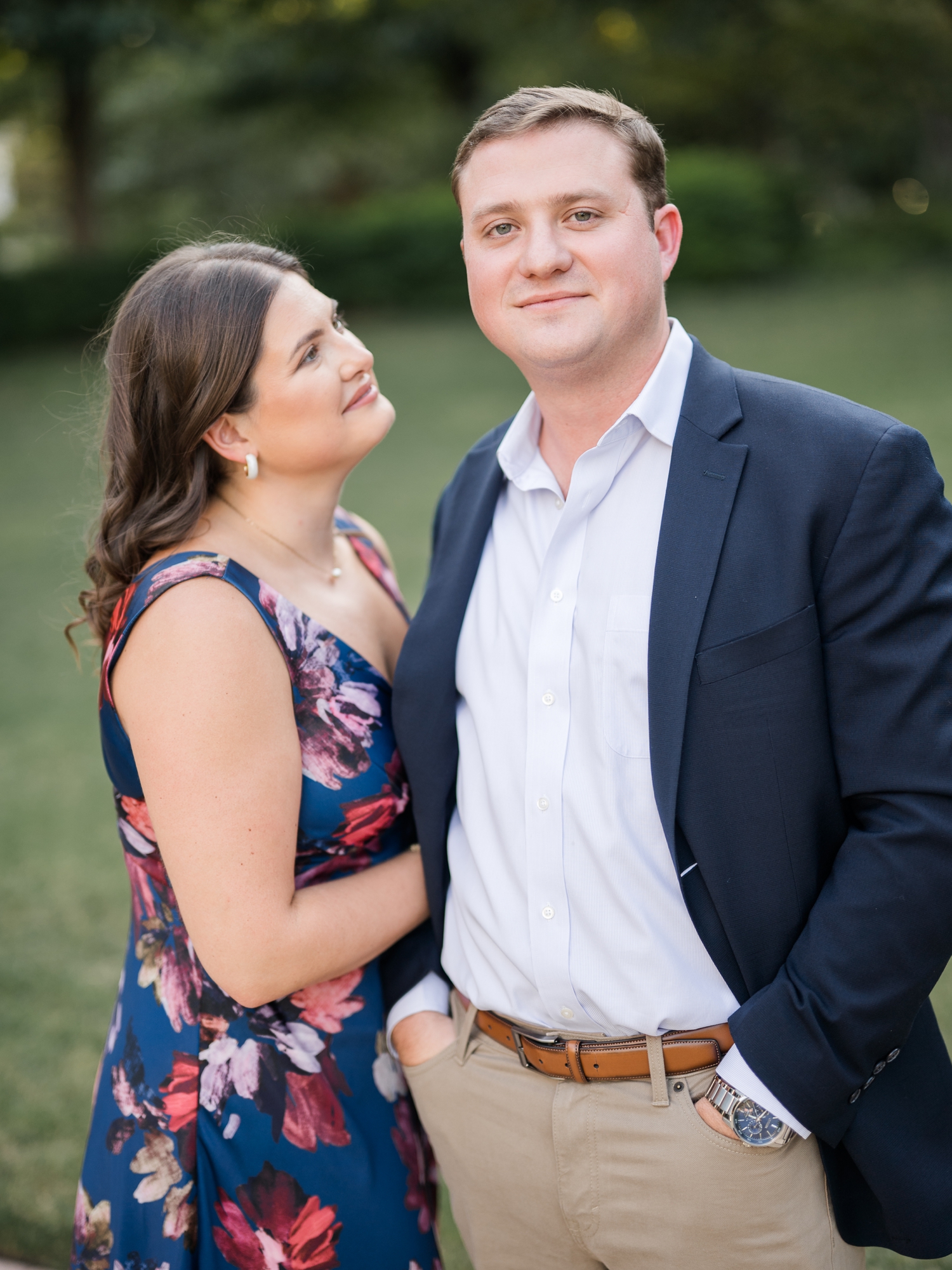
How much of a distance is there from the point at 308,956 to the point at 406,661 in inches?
25.1

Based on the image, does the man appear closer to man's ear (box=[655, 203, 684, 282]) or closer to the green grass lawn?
man's ear (box=[655, 203, 684, 282])

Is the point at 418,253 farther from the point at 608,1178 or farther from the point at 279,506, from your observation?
the point at 608,1178

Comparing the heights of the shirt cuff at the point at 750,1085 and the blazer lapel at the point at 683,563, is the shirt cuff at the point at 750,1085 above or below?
below

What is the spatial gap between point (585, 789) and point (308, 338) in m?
1.15

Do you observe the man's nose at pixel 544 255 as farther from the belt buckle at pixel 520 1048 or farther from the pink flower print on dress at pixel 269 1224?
the pink flower print on dress at pixel 269 1224

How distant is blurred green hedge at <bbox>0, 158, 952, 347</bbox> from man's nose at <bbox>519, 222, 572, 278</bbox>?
53.8 feet

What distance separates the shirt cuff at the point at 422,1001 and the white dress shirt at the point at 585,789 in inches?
5.4

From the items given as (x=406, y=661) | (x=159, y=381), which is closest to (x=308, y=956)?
(x=406, y=661)

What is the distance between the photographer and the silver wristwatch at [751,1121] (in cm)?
192

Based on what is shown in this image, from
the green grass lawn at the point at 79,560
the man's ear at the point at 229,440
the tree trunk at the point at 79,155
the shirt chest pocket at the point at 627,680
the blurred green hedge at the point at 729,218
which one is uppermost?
the tree trunk at the point at 79,155

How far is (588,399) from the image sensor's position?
2.20 meters

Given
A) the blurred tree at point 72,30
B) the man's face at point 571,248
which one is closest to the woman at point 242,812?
the man's face at point 571,248

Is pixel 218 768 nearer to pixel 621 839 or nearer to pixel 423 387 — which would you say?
pixel 621 839

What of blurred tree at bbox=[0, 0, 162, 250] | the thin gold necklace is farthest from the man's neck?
blurred tree at bbox=[0, 0, 162, 250]
